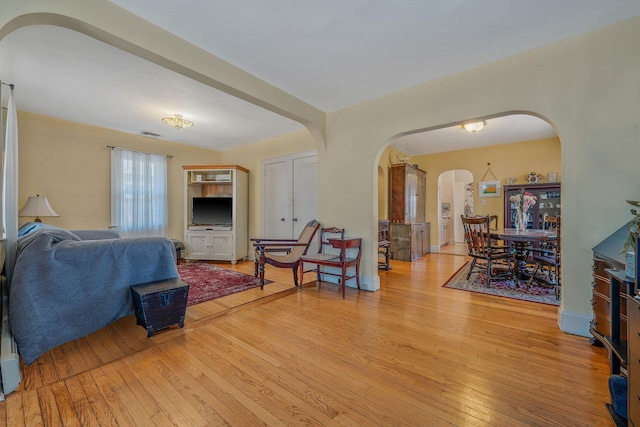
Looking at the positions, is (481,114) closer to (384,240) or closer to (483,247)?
(483,247)

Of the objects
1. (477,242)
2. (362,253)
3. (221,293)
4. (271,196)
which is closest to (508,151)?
(477,242)

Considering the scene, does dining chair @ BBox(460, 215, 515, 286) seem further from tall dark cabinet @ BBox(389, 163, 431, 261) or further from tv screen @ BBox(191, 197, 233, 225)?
tv screen @ BBox(191, 197, 233, 225)

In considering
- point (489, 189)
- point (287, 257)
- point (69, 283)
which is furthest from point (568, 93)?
point (69, 283)

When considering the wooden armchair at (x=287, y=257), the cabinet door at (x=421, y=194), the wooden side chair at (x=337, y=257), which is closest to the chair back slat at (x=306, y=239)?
the wooden armchair at (x=287, y=257)

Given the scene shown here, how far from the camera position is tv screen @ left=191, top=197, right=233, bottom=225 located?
5.71m

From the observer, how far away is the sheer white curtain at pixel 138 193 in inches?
191

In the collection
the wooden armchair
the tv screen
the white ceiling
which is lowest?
the wooden armchair

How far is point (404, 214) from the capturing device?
561 cm

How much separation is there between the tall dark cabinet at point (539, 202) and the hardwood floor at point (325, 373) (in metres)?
3.69

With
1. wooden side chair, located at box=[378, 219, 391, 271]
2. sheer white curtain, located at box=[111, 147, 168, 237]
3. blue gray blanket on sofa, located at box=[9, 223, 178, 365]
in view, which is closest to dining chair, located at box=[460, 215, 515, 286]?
wooden side chair, located at box=[378, 219, 391, 271]

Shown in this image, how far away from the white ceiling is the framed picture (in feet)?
14.0

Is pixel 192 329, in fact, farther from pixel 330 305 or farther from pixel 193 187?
pixel 193 187

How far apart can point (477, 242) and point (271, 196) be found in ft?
12.9

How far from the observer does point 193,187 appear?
5.93 metres
